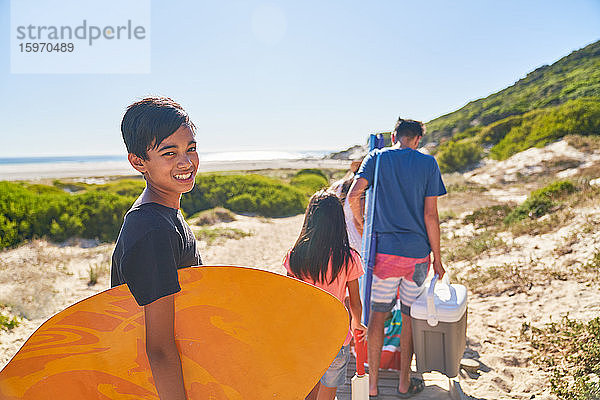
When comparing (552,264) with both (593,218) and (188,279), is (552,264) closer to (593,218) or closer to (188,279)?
(593,218)

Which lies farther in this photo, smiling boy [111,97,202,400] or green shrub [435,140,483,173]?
green shrub [435,140,483,173]

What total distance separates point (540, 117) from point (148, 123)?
3005cm

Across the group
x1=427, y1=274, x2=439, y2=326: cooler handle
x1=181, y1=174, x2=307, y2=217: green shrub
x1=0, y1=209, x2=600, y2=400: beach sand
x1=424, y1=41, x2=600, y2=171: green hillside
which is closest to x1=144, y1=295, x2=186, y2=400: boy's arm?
x1=427, y1=274, x2=439, y2=326: cooler handle

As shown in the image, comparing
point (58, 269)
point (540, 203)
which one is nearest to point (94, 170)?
point (58, 269)

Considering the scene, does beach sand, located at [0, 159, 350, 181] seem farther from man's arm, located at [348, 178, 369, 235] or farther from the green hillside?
man's arm, located at [348, 178, 369, 235]

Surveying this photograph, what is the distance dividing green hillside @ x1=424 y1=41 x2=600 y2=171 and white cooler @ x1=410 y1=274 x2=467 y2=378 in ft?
70.8

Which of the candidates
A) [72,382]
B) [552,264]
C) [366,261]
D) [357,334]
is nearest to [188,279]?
[72,382]

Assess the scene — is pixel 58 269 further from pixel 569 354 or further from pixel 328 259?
pixel 569 354

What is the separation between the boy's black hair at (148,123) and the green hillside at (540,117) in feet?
77.3

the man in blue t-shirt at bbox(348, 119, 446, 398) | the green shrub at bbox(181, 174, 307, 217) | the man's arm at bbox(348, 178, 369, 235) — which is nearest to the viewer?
the man in blue t-shirt at bbox(348, 119, 446, 398)

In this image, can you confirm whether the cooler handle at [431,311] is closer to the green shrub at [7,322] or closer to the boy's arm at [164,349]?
the boy's arm at [164,349]

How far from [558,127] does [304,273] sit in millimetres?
24993

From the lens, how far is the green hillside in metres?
22.4

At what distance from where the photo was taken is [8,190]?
32.3 feet
